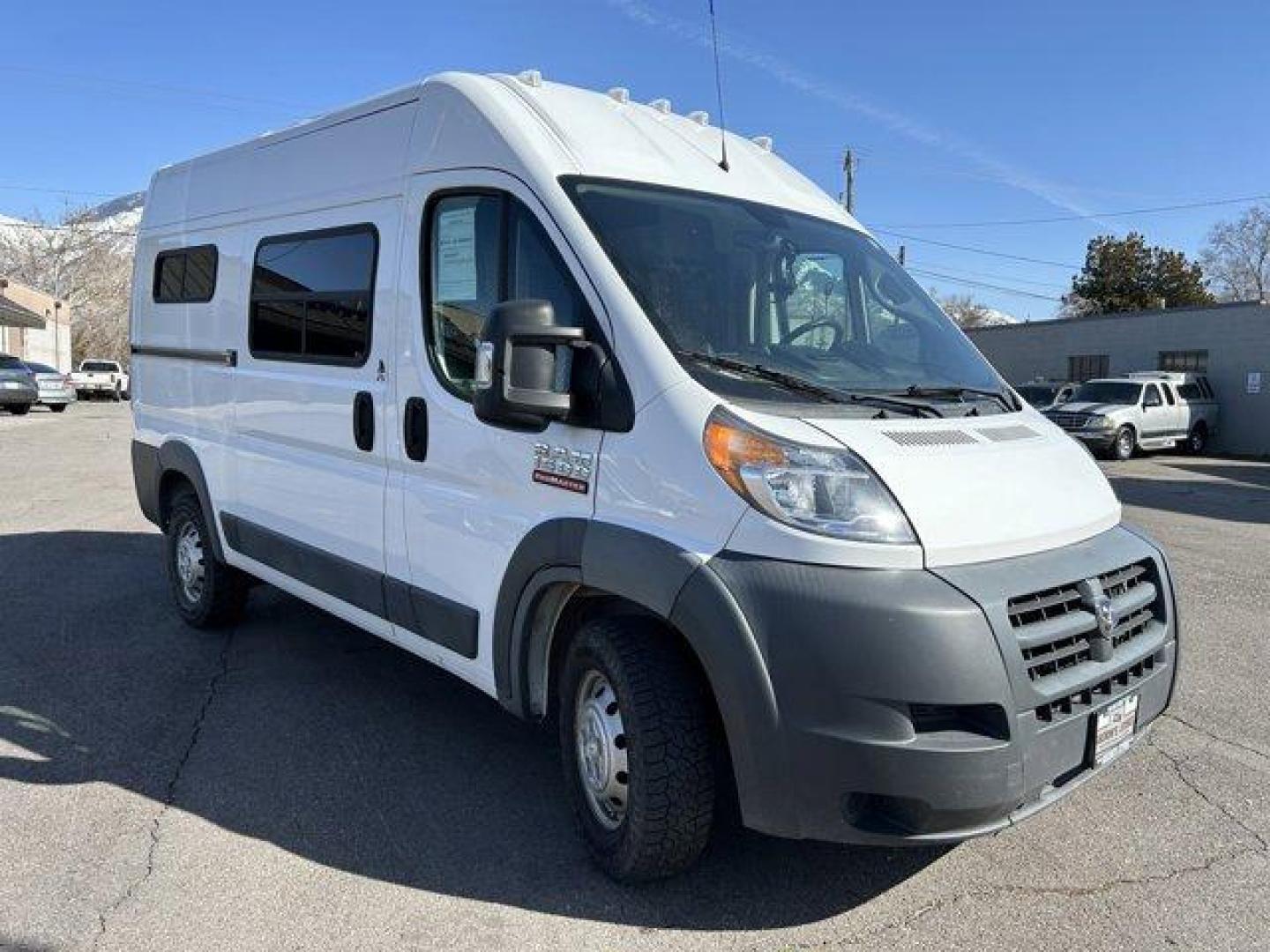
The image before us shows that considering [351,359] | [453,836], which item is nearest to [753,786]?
[453,836]

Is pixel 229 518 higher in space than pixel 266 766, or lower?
higher

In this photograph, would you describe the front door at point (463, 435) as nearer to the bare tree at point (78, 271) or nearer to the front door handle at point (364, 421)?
the front door handle at point (364, 421)

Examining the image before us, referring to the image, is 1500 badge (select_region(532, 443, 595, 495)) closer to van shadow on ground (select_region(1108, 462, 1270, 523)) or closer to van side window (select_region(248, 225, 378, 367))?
van side window (select_region(248, 225, 378, 367))

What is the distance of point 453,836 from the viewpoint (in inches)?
139

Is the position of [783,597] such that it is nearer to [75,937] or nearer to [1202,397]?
[75,937]

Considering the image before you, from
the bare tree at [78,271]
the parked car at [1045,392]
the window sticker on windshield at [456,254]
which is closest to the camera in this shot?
the window sticker on windshield at [456,254]

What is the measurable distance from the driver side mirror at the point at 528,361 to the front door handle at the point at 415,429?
762 mm

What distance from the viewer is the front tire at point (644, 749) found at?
295 centimetres

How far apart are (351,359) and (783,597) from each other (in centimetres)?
241

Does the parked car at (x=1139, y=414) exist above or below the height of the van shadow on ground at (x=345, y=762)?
above

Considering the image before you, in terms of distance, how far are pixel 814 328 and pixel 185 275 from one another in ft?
13.1

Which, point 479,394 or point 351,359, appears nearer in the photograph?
point 479,394

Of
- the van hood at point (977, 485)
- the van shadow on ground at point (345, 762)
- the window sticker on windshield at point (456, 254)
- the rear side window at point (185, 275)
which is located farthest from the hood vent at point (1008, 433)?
the rear side window at point (185, 275)

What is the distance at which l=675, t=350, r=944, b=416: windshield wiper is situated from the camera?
10.1 ft
